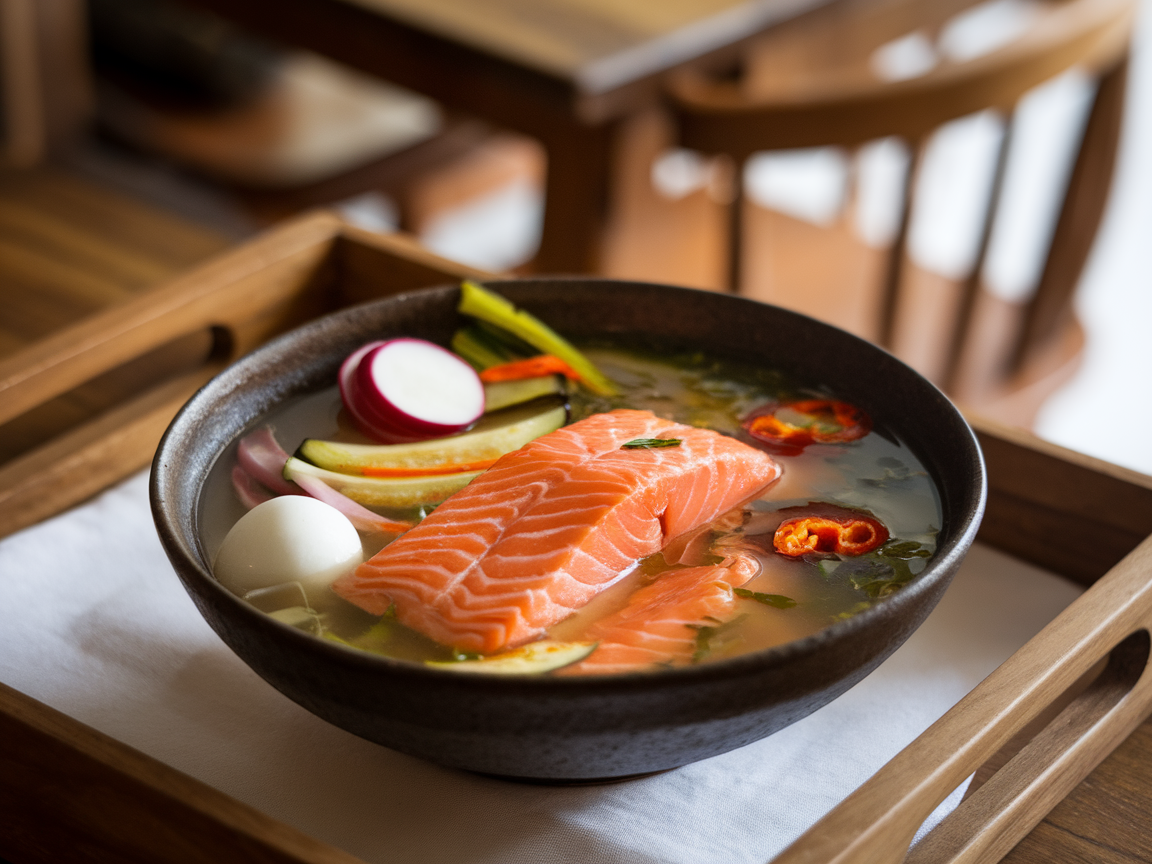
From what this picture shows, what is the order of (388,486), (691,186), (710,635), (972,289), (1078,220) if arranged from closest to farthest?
(710,635) → (388,486) → (972,289) → (1078,220) → (691,186)

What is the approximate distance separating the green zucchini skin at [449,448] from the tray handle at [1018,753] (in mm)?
506

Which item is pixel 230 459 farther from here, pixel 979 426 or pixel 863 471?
pixel 979 426

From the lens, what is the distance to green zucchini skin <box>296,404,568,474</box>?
113 cm

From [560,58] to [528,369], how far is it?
48.9 inches

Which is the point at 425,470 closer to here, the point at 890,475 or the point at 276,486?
the point at 276,486

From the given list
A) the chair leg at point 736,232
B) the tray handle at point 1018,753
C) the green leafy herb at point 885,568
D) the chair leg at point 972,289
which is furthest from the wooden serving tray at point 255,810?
the chair leg at point 972,289

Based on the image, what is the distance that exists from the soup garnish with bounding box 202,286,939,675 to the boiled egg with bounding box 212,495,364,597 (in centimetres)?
2

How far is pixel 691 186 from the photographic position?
2.73 metres

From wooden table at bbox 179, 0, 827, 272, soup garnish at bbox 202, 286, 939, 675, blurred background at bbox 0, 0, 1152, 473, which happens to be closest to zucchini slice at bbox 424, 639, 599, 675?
soup garnish at bbox 202, 286, 939, 675

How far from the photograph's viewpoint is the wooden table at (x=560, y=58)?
2.32 m

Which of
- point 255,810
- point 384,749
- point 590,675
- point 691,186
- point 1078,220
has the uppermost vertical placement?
point 590,675

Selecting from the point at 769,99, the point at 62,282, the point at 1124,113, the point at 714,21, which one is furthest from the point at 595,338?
the point at 1124,113

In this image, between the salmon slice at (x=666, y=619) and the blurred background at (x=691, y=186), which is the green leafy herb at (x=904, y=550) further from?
the blurred background at (x=691, y=186)

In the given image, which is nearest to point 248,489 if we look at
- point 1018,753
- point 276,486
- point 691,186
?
point 276,486
